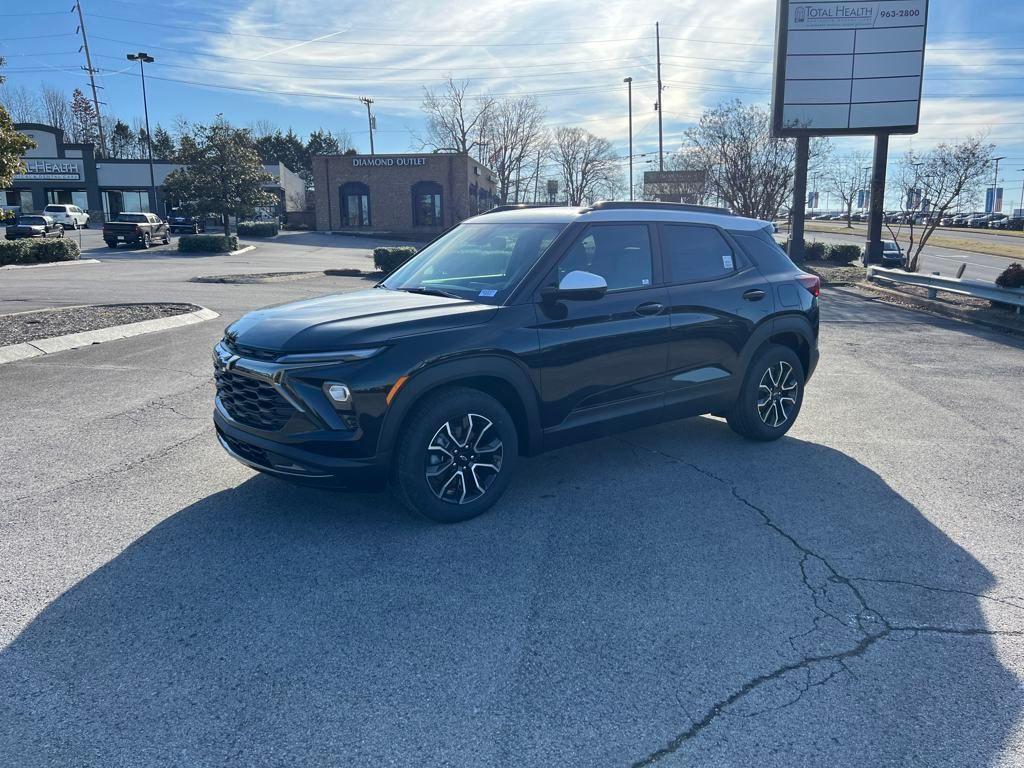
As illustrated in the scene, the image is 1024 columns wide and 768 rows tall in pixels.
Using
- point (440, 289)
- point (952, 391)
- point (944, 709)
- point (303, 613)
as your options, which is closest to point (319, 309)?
point (440, 289)

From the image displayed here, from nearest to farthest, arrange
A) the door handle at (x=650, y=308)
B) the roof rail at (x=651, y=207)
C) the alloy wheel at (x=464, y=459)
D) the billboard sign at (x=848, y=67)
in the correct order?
the alloy wheel at (x=464, y=459) → the door handle at (x=650, y=308) → the roof rail at (x=651, y=207) → the billboard sign at (x=848, y=67)

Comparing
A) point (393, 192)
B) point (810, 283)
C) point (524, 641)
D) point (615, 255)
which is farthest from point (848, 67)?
point (393, 192)

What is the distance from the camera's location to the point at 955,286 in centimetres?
1579

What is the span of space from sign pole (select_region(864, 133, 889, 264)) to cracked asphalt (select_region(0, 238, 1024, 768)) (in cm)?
2151

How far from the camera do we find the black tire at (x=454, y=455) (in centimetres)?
430

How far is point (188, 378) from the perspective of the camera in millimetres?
8445

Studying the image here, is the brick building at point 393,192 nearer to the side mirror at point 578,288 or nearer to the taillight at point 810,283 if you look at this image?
the taillight at point 810,283

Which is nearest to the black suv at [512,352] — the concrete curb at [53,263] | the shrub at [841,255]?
the concrete curb at [53,263]

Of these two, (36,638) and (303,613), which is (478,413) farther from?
(36,638)

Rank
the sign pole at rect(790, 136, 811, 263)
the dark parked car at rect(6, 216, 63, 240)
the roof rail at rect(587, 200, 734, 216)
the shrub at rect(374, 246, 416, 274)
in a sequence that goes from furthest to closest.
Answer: the dark parked car at rect(6, 216, 63, 240) < the sign pole at rect(790, 136, 811, 263) < the shrub at rect(374, 246, 416, 274) < the roof rail at rect(587, 200, 734, 216)

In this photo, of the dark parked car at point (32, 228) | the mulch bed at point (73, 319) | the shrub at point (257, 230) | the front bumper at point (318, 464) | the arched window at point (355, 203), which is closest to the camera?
the front bumper at point (318, 464)

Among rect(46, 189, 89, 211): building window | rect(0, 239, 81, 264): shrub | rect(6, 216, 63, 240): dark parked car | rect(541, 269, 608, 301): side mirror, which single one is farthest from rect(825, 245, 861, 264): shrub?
rect(46, 189, 89, 211): building window

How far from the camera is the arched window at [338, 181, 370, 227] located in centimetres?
5278

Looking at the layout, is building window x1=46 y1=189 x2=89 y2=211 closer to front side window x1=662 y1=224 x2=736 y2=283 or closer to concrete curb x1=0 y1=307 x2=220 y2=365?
concrete curb x1=0 y1=307 x2=220 y2=365
